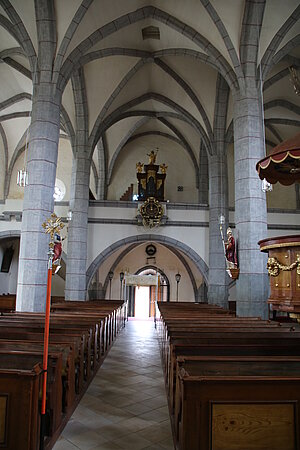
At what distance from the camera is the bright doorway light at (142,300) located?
2397 centimetres

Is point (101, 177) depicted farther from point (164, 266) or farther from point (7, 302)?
point (7, 302)

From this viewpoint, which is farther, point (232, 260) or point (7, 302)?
point (7, 302)

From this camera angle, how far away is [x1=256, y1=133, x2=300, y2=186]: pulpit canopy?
5.84 meters

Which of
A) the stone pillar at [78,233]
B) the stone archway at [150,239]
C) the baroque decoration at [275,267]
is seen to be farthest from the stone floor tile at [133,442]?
the stone archway at [150,239]

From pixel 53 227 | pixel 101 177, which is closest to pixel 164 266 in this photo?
pixel 101 177

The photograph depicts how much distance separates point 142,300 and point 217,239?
10021mm

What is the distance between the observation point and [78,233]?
1560cm

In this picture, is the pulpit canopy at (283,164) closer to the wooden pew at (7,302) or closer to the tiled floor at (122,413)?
the tiled floor at (122,413)

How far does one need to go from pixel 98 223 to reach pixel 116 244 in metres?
1.21

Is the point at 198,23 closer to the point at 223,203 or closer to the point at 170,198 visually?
the point at 223,203

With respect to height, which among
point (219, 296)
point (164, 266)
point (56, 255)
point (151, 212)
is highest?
point (151, 212)

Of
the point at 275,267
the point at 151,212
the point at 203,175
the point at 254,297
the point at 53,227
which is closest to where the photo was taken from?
the point at 53,227

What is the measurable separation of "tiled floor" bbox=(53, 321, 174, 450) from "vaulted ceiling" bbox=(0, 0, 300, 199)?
7766 millimetres

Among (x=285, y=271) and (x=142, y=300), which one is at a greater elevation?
(x=285, y=271)
